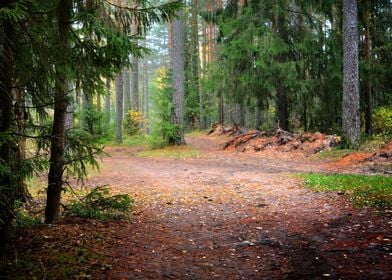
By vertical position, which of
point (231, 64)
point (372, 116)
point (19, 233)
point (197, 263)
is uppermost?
point (231, 64)

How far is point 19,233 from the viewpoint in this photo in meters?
5.27

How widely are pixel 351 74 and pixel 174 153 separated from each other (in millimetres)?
8238

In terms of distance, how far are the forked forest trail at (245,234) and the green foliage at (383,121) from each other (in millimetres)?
8842

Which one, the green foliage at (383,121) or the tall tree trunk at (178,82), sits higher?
the tall tree trunk at (178,82)

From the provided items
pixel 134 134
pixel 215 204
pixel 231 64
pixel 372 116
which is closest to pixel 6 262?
pixel 215 204

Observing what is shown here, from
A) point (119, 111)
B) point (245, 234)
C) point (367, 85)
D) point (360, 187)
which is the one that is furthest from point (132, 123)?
point (245, 234)

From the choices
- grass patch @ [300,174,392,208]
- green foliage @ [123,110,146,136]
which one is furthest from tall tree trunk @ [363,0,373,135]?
green foliage @ [123,110,146,136]

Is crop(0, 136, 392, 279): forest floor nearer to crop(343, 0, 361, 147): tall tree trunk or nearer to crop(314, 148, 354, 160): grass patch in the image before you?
crop(314, 148, 354, 160): grass patch

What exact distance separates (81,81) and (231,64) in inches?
614

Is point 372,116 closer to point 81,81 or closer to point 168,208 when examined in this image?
point 168,208

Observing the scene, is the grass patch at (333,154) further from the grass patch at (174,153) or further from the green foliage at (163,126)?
the green foliage at (163,126)

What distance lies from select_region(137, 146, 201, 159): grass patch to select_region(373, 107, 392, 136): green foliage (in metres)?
8.34

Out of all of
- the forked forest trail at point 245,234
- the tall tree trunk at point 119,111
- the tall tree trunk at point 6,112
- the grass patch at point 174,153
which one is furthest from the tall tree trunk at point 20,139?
the tall tree trunk at point 119,111

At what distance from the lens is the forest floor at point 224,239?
457 cm
